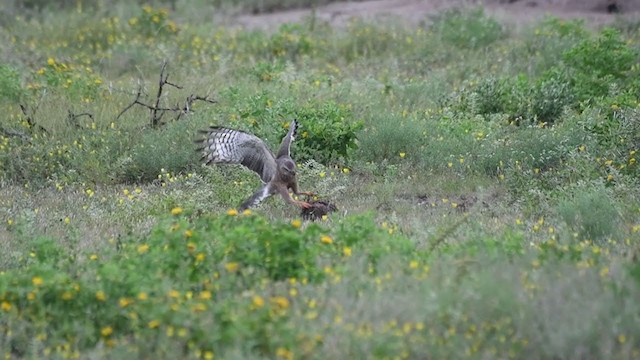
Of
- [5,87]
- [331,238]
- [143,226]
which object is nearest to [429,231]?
[331,238]

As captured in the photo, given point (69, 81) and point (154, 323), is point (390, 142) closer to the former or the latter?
point (69, 81)

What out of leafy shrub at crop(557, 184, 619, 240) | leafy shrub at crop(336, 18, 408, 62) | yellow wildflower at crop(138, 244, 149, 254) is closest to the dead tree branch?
yellow wildflower at crop(138, 244, 149, 254)

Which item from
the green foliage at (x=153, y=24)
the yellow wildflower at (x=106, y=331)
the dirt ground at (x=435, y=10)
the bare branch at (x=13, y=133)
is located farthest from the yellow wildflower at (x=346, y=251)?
the dirt ground at (x=435, y=10)

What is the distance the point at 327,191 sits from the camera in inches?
368

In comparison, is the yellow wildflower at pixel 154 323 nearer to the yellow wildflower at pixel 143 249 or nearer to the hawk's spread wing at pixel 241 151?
the yellow wildflower at pixel 143 249

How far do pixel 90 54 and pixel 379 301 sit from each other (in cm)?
1041

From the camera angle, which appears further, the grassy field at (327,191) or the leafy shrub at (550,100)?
the leafy shrub at (550,100)

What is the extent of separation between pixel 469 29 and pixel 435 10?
2.33 meters

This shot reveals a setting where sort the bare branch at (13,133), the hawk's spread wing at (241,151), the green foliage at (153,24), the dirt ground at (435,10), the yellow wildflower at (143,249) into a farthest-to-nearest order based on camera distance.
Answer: the dirt ground at (435,10)
the green foliage at (153,24)
the bare branch at (13,133)
the hawk's spread wing at (241,151)
the yellow wildflower at (143,249)

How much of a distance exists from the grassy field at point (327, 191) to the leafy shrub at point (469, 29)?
4 cm

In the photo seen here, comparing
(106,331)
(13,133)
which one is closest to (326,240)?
(106,331)

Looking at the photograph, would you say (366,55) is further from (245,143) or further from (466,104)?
(245,143)

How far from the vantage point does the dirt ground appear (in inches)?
673

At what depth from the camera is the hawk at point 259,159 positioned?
27.8 ft
